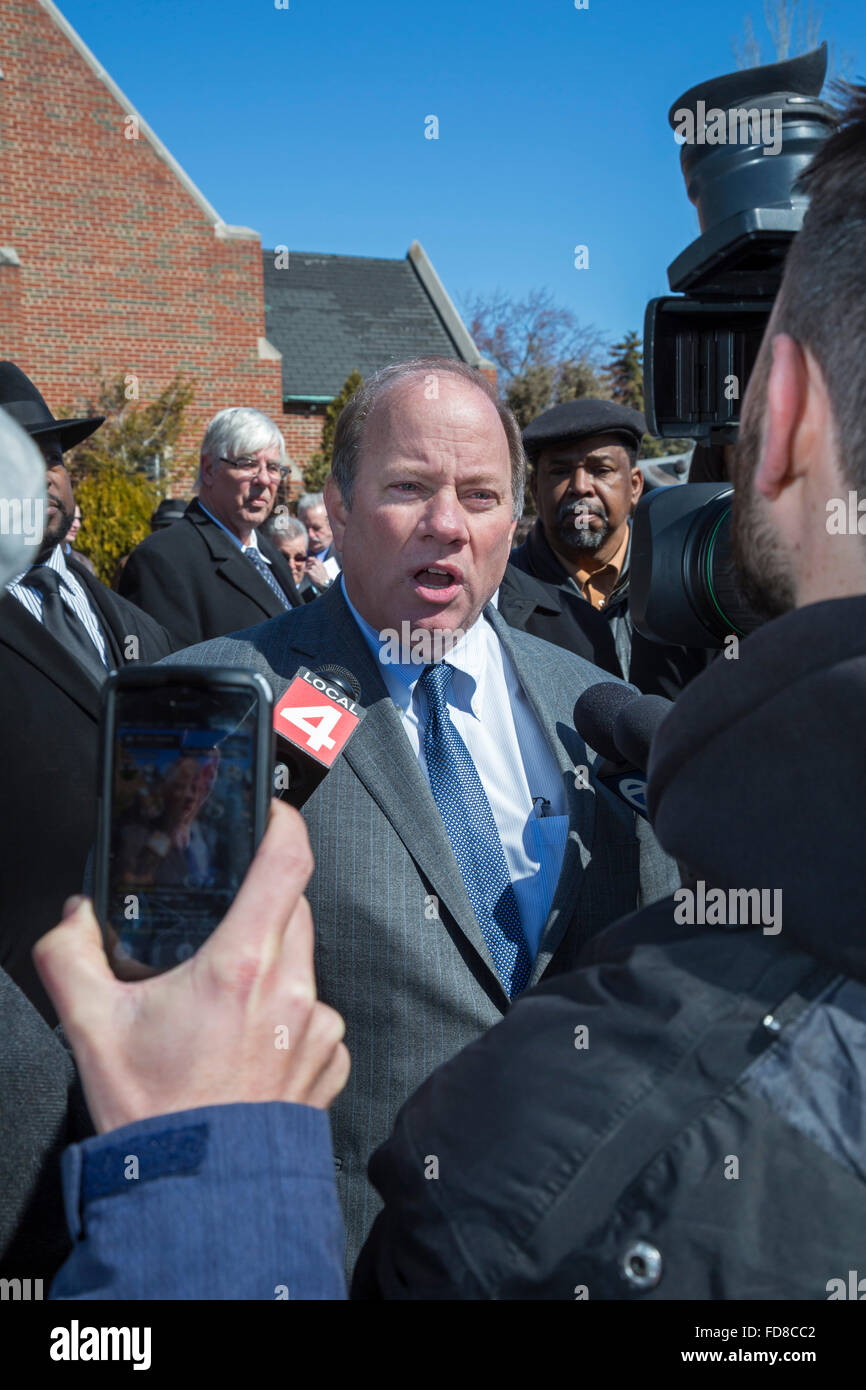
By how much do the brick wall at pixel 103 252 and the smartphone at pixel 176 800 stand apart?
17029mm

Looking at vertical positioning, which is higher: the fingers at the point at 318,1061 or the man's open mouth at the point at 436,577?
the man's open mouth at the point at 436,577

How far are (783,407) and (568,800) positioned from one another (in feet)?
4.59

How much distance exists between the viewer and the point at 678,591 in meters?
1.48

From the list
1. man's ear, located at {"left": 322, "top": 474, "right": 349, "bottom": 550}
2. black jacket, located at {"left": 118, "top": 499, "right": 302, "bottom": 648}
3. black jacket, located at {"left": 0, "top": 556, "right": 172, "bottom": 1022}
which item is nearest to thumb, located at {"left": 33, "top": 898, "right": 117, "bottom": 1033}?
man's ear, located at {"left": 322, "top": 474, "right": 349, "bottom": 550}

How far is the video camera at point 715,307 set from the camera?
1.39 meters

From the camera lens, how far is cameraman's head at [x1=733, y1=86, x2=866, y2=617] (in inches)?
35.1

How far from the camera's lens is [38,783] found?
289 centimetres

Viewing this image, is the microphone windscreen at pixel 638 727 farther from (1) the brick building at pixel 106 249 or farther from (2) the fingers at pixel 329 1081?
(1) the brick building at pixel 106 249

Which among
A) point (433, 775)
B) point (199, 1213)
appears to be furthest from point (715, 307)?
point (199, 1213)

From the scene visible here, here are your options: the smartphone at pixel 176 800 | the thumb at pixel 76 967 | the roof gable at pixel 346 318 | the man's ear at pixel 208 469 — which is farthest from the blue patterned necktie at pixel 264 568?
the roof gable at pixel 346 318

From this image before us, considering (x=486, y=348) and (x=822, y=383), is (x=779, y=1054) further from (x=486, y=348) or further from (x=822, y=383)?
(x=486, y=348)

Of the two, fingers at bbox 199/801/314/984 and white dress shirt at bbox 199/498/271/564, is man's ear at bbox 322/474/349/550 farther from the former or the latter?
white dress shirt at bbox 199/498/271/564

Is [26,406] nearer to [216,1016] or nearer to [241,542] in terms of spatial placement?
[241,542]

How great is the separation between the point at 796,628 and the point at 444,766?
141 centimetres
